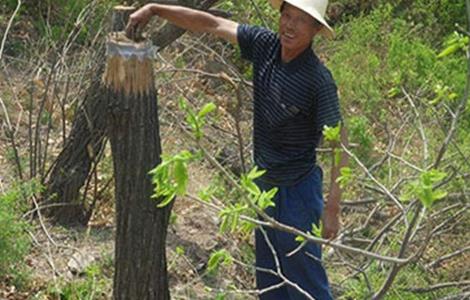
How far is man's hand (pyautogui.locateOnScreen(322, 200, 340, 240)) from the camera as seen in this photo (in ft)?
12.3

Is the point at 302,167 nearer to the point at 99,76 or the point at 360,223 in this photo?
the point at 99,76

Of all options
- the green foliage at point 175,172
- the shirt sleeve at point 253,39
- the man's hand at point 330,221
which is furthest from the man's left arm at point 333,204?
the green foliage at point 175,172

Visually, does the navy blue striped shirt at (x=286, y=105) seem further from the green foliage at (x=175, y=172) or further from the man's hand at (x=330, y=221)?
the green foliage at (x=175, y=172)

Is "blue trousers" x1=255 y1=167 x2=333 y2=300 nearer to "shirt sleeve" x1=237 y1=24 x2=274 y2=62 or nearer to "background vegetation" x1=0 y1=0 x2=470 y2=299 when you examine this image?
"background vegetation" x1=0 y1=0 x2=470 y2=299

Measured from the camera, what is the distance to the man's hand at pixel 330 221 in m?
3.75

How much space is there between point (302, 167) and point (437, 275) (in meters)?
1.92

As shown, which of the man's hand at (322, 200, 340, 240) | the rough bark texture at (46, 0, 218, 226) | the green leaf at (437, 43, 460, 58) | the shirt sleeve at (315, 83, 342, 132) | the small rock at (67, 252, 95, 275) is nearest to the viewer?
the green leaf at (437, 43, 460, 58)

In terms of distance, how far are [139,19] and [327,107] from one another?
0.84 m

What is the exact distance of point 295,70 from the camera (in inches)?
147

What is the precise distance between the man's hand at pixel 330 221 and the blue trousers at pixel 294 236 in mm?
102

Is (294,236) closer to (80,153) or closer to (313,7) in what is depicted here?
(313,7)

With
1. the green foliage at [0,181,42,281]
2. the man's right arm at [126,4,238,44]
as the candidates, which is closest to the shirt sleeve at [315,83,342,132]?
the man's right arm at [126,4,238,44]

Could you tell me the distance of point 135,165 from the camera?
3.88m

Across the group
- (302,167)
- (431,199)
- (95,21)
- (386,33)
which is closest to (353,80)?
(386,33)
